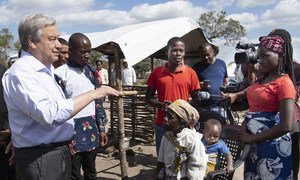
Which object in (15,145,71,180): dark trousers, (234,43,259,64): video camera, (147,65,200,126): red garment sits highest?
(234,43,259,64): video camera

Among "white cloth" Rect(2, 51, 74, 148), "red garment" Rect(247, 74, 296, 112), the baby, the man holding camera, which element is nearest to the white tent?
the man holding camera

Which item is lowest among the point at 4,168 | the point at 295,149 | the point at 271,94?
the point at 4,168

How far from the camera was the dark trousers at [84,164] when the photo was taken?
129 inches

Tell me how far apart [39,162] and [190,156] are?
1.19 m

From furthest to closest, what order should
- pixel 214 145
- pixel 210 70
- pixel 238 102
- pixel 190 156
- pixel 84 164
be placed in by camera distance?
pixel 210 70
pixel 84 164
pixel 238 102
pixel 214 145
pixel 190 156

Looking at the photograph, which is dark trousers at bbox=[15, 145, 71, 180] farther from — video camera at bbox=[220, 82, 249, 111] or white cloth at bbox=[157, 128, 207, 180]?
video camera at bbox=[220, 82, 249, 111]

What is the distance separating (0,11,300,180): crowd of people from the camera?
80.0 inches

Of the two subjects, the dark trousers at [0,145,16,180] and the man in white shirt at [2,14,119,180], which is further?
the dark trousers at [0,145,16,180]

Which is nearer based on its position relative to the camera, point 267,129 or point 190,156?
point 267,129

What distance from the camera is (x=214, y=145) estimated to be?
3.08 meters

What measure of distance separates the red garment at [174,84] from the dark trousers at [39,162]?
66.1 inches

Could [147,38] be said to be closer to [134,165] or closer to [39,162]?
[134,165]

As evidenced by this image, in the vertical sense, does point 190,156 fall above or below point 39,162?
below

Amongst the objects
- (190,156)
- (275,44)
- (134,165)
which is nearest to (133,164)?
(134,165)
